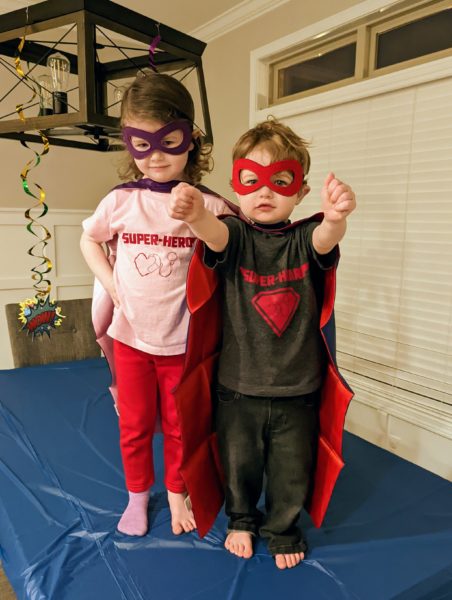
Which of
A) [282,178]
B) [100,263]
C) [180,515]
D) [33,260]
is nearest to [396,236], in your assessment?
[282,178]

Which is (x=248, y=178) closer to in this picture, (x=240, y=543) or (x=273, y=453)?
(x=273, y=453)

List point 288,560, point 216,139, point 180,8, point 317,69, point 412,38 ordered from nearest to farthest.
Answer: point 288,560 → point 412,38 → point 317,69 → point 180,8 → point 216,139

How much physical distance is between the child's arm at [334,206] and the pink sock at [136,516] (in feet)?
2.72

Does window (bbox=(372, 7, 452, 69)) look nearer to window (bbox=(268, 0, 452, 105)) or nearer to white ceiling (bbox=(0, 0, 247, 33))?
window (bbox=(268, 0, 452, 105))

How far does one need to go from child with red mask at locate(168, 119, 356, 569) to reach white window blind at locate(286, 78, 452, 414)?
0.74 metres

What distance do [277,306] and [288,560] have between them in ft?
1.94

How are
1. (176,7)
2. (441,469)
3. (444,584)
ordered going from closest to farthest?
(444,584), (441,469), (176,7)

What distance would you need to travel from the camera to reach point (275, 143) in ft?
3.23

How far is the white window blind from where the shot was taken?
157cm

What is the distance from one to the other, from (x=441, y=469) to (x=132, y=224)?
1350 millimetres

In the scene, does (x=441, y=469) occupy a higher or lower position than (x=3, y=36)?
lower

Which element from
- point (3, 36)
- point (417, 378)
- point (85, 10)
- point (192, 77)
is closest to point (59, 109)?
point (3, 36)

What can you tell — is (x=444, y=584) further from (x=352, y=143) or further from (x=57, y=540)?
(x=352, y=143)

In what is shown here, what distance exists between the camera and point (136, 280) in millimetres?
Answer: 1110
